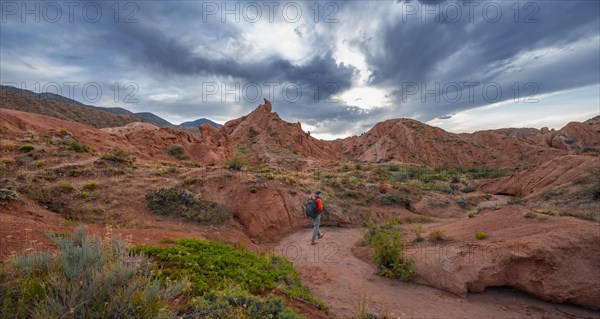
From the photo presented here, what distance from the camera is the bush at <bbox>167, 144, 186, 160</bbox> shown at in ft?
109

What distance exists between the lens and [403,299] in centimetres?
720

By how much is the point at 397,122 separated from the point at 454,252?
60.2 meters

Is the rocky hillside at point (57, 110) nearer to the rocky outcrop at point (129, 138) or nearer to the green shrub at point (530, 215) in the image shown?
the rocky outcrop at point (129, 138)

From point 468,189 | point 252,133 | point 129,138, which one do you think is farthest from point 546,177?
point 252,133

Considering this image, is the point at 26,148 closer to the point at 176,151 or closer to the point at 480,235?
the point at 176,151

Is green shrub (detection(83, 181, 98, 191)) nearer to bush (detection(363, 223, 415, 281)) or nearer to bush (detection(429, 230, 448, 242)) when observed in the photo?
bush (detection(363, 223, 415, 281))

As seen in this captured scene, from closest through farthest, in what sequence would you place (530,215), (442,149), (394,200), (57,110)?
(530,215) → (394,200) → (442,149) → (57,110)

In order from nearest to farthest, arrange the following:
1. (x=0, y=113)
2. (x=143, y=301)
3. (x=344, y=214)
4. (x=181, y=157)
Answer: (x=143, y=301) < (x=344, y=214) < (x=0, y=113) < (x=181, y=157)

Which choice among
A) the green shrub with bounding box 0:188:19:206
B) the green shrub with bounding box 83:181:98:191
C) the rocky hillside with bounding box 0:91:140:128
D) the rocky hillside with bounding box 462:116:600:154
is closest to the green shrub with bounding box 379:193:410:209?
the green shrub with bounding box 83:181:98:191

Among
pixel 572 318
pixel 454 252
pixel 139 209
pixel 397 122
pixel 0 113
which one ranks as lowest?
pixel 572 318

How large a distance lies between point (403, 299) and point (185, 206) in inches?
373

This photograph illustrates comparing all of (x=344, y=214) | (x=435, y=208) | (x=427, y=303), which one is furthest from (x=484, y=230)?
(x=435, y=208)

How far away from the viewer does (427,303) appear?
7070 millimetres

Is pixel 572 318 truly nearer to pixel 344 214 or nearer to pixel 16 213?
pixel 344 214
